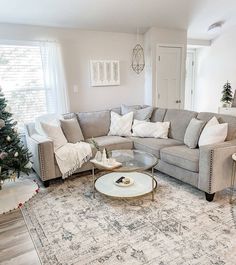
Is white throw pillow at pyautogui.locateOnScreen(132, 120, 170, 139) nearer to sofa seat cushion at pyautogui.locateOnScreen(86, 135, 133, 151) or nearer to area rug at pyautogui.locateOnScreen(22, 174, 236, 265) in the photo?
sofa seat cushion at pyautogui.locateOnScreen(86, 135, 133, 151)

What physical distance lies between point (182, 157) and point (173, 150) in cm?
22

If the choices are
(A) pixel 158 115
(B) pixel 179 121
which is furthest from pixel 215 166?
(A) pixel 158 115

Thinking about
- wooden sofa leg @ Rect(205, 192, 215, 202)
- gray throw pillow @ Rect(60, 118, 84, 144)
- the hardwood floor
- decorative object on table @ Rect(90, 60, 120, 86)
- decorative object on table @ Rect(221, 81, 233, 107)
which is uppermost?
decorative object on table @ Rect(90, 60, 120, 86)

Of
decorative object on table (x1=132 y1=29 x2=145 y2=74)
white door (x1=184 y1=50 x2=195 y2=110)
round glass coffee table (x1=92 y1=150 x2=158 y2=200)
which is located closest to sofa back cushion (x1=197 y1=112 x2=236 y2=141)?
round glass coffee table (x1=92 y1=150 x2=158 y2=200)

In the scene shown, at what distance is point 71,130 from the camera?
3471mm

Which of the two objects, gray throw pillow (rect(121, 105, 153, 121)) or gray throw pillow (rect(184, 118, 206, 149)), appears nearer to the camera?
gray throw pillow (rect(184, 118, 206, 149))

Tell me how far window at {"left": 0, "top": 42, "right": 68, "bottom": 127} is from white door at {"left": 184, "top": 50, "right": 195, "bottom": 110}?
3.67 m

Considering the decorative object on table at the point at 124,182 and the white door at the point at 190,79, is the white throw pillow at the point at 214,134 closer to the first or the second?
the decorative object on table at the point at 124,182

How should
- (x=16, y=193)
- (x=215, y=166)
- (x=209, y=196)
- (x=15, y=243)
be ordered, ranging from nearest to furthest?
(x=15, y=243) < (x=215, y=166) < (x=209, y=196) < (x=16, y=193)

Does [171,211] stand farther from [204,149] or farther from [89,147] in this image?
[89,147]

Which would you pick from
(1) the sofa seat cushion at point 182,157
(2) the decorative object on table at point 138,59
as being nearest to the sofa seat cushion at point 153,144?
(1) the sofa seat cushion at point 182,157

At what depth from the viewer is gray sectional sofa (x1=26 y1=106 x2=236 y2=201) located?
8.07ft

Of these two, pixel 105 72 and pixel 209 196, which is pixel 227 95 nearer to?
pixel 105 72

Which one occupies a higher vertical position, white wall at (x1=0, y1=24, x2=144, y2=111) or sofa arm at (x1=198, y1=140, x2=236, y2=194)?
white wall at (x1=0, y1=24, x2=144, y2=111)
